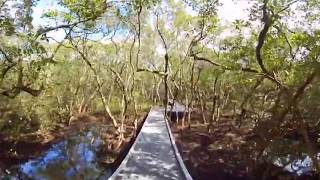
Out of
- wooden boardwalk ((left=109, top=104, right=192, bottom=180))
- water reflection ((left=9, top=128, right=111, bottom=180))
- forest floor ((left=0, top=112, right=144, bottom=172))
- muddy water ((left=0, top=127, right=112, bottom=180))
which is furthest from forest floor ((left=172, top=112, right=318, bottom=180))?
water reflection ((left=9, top=128, right=111, bottom=180))

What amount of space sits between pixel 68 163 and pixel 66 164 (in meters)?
0.31

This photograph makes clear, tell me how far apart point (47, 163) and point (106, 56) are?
18845 millimetres

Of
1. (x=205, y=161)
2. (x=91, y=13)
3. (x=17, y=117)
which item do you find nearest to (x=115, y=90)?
(x=17, y=117)

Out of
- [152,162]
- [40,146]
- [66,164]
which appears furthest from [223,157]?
[40,146]

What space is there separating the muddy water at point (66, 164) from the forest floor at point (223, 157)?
4.14 metres

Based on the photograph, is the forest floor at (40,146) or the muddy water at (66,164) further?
the forest floor at (40,146)

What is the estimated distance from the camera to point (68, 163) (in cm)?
2238

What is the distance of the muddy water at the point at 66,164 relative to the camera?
18859mm

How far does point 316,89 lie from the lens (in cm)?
1242

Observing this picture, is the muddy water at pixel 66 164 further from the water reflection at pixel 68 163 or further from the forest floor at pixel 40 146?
the forest floor at pixel 40 146

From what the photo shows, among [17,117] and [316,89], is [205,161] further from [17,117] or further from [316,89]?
[17,117]

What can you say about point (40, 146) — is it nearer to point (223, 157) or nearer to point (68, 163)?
point (68, 163)

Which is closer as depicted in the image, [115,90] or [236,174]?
[236,174]

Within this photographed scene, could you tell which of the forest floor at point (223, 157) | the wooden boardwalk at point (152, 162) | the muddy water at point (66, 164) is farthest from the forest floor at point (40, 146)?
the forest floor at point (223, 157)
